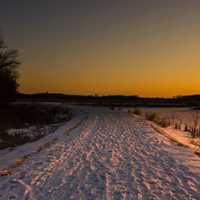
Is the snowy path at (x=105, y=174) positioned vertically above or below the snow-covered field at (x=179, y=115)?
above

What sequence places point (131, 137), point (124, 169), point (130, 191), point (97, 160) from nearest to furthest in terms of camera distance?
point (130, 191) < point (124, 169) < point (97, 160) < point (131, 137)

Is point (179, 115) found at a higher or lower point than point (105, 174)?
lower

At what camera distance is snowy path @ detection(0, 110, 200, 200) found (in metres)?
6.66

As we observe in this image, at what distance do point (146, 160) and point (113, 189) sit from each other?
3.35 m

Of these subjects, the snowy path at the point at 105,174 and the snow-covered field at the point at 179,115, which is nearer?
the snowy path at the point at 105,174

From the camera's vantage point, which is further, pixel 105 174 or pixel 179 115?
pixel 179 115

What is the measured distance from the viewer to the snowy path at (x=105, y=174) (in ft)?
21.9

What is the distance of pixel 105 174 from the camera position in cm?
826

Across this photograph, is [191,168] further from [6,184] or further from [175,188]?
[6,184]

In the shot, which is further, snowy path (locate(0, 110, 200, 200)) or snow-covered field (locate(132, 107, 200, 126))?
snow-covered field (locate(132, 107, 200, 126))

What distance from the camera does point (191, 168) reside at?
8969mm

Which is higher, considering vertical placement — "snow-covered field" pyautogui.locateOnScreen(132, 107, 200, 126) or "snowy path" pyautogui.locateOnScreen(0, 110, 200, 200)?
"snowy path" pyautogui.locateOnScreen(0, 110, 200, 200)

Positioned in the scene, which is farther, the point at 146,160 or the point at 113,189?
the point at 146,160

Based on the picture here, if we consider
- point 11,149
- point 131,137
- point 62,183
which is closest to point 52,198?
point 62,183
